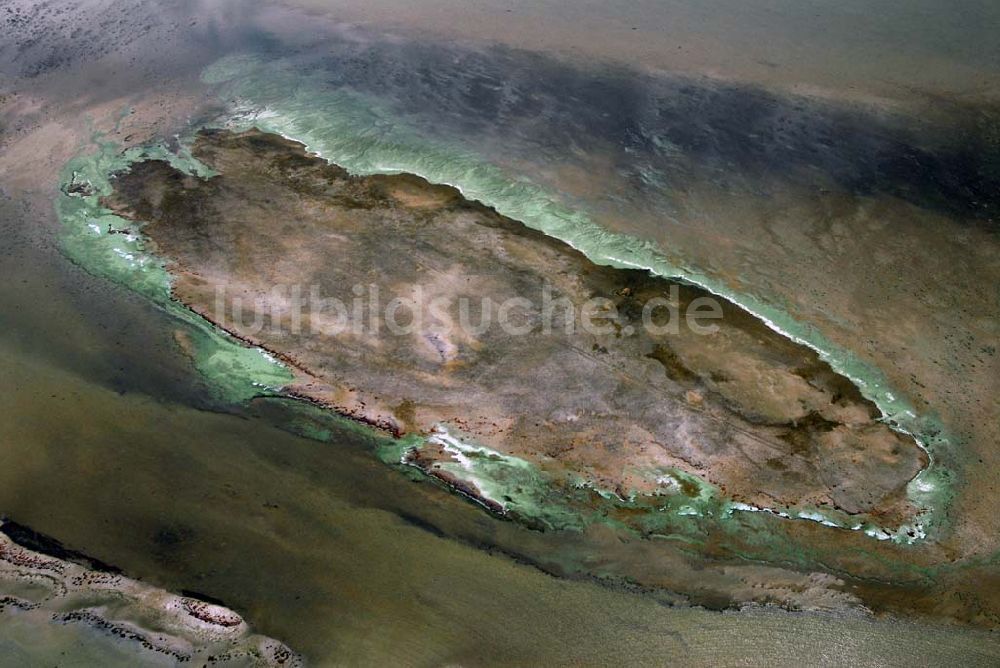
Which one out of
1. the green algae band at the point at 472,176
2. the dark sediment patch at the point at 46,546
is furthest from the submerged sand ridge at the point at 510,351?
the dark sediment patch at the point at 46,546

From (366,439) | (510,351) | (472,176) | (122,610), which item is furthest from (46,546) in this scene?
(472,176)

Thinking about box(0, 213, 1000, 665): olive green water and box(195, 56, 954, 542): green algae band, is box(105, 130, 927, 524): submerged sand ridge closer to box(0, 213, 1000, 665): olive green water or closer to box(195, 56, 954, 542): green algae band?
box(195, 56, 954, 542): green algae band

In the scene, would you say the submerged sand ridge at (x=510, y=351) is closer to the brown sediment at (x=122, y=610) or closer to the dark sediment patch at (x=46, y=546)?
the brown sediment at (x=122, y=610)

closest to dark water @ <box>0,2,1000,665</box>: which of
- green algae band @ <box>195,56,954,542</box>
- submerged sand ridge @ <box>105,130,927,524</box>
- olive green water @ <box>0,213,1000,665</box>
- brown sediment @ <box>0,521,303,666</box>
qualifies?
olive green water @ <box>0,213,1000,665</box>

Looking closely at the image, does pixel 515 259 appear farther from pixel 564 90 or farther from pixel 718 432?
pixel 564 90

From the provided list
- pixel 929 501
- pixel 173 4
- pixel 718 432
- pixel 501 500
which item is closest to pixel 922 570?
pixel 929 501

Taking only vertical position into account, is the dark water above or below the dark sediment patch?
above

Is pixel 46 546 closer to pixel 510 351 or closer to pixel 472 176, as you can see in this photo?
pixel 510 351

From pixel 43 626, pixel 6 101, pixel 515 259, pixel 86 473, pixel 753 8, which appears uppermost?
pixel 753 8
